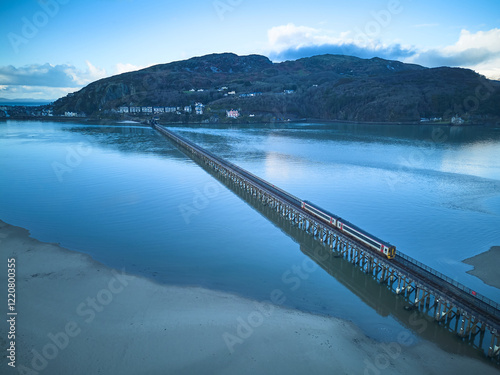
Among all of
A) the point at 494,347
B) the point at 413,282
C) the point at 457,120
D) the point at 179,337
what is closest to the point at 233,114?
the point at 457,120

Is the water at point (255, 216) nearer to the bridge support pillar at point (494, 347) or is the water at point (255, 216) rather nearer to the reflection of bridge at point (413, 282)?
the reflection of bridge at point (413, 282)

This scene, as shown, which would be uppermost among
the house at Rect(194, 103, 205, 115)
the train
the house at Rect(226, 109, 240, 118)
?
the house at Rect(194, 103, 205, 115)

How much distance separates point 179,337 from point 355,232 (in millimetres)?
15782

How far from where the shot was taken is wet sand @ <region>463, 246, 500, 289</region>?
23.4 m

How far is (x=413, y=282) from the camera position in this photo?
20359mm

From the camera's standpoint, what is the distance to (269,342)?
16.6 meters

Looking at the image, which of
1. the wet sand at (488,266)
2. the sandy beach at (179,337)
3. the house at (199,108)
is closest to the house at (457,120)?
the house at (199,108)

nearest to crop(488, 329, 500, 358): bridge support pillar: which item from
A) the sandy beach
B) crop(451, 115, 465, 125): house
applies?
the sandy beach

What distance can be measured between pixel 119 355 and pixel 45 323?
5444 millimetres

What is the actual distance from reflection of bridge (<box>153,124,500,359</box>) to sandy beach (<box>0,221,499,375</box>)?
2.28 meters

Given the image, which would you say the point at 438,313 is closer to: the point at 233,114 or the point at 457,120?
the point at 457,120

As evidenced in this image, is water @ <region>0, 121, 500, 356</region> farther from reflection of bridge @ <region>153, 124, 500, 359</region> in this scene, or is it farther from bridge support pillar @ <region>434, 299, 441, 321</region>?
bridge support pillar @ <region>434, 299, 441, 321</region>

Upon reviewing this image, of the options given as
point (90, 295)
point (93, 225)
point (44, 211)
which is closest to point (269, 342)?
point (90, 295)

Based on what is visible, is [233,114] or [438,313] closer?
[438,313]
